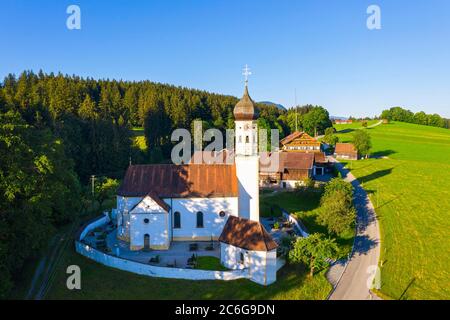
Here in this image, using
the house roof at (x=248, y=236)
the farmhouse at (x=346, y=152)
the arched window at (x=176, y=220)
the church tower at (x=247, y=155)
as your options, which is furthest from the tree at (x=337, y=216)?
the farmhouse at (x=346, y=152)

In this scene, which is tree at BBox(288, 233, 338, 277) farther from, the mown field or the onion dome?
the onion dome

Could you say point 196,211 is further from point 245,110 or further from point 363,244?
point 363,244

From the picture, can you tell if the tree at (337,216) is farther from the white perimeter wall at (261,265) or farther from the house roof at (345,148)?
the house roof at (345,148)

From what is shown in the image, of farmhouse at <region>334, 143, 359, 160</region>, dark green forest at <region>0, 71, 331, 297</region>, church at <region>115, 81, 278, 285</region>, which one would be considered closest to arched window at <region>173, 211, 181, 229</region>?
church at <region>115, 81, 278, 285</region>

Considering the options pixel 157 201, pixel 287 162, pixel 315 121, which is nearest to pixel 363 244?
pixel 157 201
